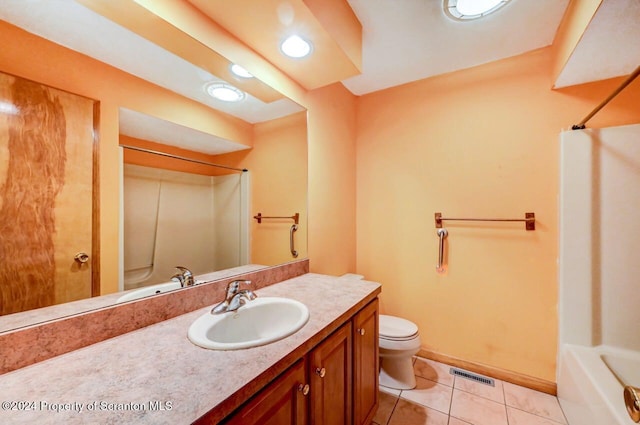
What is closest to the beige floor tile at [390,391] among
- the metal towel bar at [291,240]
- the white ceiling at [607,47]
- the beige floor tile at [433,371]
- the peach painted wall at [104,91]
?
the beige floor tile at [433,371]

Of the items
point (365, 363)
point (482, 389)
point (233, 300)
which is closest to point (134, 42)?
point (233, 300)

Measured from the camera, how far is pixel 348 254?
7.63 feet

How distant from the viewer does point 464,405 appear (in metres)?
1.60

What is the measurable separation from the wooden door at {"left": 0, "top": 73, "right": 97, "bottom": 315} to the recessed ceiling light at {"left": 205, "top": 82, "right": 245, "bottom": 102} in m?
0.52

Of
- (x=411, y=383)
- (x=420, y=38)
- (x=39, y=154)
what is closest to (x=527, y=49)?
(x=420, y=38)

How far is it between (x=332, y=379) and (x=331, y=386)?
0.02 meters

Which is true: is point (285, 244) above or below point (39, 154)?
below

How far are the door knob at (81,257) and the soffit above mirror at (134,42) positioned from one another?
0.69m

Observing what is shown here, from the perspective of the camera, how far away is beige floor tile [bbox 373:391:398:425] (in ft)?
4.96

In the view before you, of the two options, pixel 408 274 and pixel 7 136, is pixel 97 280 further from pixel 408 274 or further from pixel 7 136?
pixel 408 274

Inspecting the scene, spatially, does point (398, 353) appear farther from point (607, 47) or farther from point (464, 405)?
point (607, 47)

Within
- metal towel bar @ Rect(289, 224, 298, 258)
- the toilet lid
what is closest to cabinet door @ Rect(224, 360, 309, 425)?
metal towel bar @ Rect(289, 224, 298, 258)

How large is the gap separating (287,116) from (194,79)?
24.7 inches

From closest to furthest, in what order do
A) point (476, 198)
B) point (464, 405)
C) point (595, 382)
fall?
point (595, 382)
point (464, 405)
point (476, 198)
